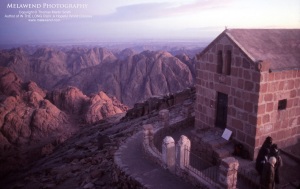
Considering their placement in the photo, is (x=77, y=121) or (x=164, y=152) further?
(x=77, y=121)

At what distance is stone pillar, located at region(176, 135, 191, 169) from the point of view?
10133 millimetres

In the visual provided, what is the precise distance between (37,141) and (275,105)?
1101 inches

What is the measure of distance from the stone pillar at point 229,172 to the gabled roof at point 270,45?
4561mm

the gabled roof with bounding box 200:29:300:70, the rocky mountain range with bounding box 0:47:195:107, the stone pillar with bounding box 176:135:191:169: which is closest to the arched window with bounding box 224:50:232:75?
the gabled roof with bounding box 200:29:300:70

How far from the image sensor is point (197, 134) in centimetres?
1308

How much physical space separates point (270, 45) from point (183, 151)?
257 inches

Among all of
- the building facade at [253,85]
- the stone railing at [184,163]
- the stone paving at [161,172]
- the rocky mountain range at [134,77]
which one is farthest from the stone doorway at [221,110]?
the rocky mountain range at [134,77]

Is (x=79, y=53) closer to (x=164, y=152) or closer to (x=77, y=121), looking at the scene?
(x=77, y=121)

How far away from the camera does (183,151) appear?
10219 millimetres

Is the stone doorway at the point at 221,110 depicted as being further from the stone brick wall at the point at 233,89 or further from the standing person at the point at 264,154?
the standing person at the point at 264,154

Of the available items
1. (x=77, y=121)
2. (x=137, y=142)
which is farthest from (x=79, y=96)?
(x=137, y=142)

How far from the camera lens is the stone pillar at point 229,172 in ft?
28.0

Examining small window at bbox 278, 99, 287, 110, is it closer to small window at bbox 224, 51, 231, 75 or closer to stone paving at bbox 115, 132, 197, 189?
small window at bbox 224, 51, 231, 75

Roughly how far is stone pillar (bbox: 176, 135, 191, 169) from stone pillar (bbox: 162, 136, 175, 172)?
42 centimetres
